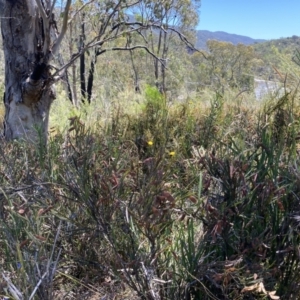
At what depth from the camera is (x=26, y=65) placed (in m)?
2.90

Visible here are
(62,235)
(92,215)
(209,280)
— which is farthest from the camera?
(62,235)

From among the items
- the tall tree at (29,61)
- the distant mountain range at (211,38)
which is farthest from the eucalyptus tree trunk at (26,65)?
the distant mountain range at (211,38)

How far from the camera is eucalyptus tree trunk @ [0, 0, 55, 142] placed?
9.11ft

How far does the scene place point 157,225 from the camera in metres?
1.20

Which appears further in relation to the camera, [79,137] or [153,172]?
[79,137]

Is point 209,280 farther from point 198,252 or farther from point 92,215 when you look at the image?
point 92,215

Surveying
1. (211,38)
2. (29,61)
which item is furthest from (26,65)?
(211,38)

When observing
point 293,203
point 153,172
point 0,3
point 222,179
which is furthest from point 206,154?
point 0,3

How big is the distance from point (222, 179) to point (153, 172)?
243 mm

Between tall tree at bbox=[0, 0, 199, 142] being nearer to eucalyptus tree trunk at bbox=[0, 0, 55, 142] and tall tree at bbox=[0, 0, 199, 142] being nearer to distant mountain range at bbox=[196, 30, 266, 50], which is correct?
eucalyptus tree trunk at bbox=[0, 0, 55, 142]

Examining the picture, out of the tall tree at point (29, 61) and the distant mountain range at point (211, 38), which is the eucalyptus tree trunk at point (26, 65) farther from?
the distant mountain range at point (211, 38)

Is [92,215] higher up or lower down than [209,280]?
higher up

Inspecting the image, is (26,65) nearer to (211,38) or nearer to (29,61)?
(29,61)

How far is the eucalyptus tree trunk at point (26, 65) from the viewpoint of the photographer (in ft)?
9.11
